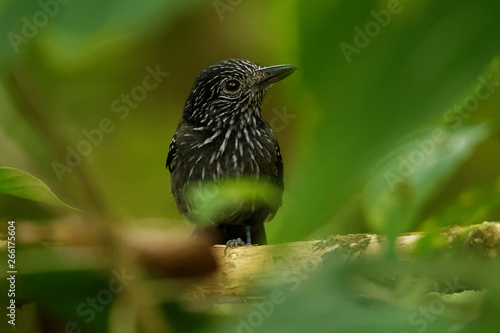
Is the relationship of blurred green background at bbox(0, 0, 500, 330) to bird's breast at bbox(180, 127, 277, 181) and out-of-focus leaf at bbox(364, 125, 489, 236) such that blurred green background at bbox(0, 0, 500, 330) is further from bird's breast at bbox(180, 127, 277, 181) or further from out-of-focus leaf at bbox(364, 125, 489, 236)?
bird's breast at bbox(180, 127, 277, 181)

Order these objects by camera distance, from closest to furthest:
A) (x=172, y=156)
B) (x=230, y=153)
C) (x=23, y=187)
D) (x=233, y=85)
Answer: (x=23, y=187)
(x=230, y=153)
(x=172, y=156)
(x=233, y=85)

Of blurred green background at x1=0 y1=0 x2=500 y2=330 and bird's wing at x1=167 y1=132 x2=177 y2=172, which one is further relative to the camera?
bird's wing at x1=167 y1=132 x2=177 y2=172

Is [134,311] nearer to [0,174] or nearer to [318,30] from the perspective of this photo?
[0,174]

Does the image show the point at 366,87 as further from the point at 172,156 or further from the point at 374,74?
the point at 172,156

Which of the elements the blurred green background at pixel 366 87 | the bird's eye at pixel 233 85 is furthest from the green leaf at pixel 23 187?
the bird's eye at pixel 233 85

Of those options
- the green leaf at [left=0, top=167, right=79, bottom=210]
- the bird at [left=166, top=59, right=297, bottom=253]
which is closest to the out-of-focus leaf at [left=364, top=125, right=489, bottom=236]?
the green leaf at [left=0, top=167, right=79, bottom=210]

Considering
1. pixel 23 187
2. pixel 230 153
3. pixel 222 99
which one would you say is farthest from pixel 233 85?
pixel 23 187

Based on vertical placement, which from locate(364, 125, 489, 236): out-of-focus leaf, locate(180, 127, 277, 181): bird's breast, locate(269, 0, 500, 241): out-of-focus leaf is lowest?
→ locate(364, 125, 489, 236): out-of-focus leaf
